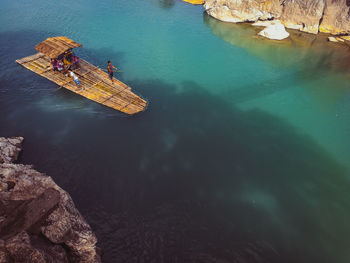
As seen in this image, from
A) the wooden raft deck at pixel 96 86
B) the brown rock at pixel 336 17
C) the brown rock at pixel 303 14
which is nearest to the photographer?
the wooden raft deck at pixel 96 86

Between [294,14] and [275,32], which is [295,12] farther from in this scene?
[275,32]

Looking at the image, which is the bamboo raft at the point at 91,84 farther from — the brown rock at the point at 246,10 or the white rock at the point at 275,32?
A: the brown rock at the point at 246,10

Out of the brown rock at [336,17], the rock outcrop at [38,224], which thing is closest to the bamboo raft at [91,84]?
the rock outcrop at [38,224]

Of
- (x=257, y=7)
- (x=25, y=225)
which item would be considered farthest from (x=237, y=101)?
(x=257, y=7)

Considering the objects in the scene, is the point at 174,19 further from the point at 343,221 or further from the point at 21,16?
the point at 343,221

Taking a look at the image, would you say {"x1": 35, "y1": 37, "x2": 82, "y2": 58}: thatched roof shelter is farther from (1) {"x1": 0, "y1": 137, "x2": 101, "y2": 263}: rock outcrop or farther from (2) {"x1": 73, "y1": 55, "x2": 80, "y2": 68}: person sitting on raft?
(1) {"x1": 0, "y1": 137, "x2": 101, "y2": 263}: rock outcrop
